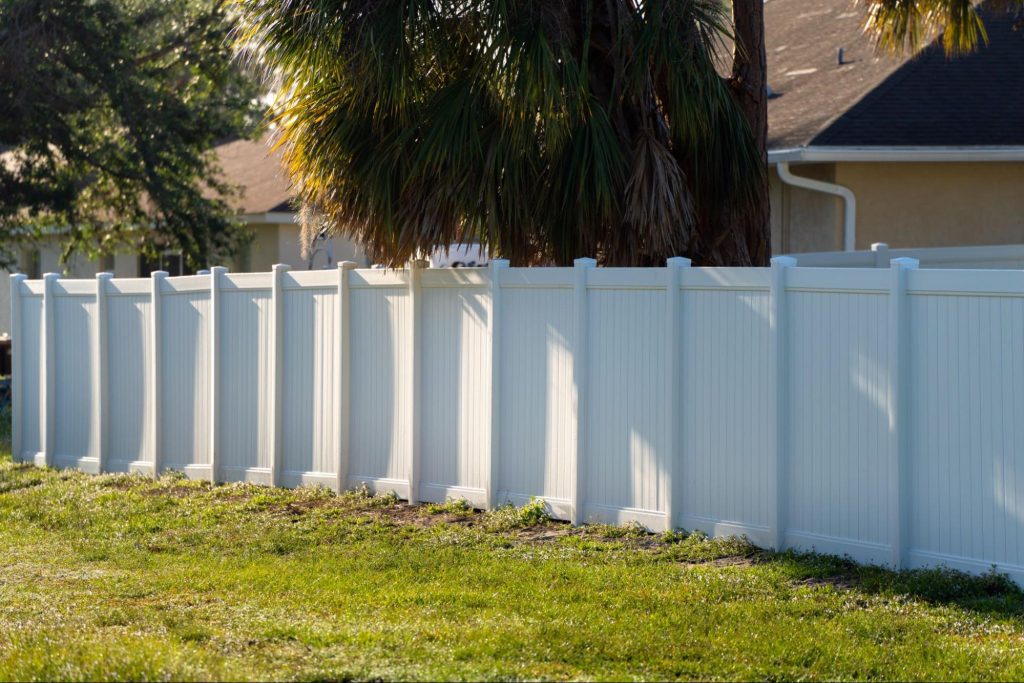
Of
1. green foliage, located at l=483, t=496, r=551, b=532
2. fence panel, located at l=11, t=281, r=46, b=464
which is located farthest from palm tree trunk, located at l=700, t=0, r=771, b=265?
fence panel, located at l=11, t=281, r=46, b=464

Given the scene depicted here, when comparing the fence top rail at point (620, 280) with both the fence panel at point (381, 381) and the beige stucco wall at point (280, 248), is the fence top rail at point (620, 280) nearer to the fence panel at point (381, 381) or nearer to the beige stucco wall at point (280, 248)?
the fence panel at point (381, 381)

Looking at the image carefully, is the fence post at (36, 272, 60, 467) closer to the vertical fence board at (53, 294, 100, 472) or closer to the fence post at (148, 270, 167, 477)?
the vertical fence board at (53, 294, 100, 472)

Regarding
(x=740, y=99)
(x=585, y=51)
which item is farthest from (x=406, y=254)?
(x=740, y=99)

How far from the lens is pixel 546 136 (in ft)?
30.0

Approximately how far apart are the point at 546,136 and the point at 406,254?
137 centimetres

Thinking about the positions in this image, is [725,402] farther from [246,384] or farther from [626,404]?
[246,384]

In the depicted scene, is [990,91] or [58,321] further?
[990,91]

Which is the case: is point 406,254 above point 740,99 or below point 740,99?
below

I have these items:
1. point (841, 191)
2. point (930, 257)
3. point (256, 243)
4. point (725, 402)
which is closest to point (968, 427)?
point (725, 402)

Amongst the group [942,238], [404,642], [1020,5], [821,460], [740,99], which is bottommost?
[404,642]

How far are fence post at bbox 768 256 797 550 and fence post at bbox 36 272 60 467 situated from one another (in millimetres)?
7570

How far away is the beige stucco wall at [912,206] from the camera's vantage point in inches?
534

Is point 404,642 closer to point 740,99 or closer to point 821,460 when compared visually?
point 821,460

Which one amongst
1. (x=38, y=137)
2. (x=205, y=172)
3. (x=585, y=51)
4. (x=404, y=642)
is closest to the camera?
(x=404, y=642)
